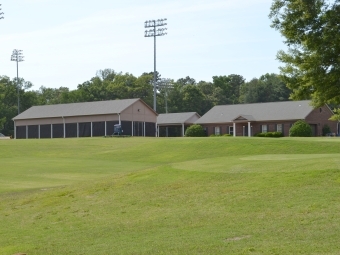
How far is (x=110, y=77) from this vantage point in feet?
505

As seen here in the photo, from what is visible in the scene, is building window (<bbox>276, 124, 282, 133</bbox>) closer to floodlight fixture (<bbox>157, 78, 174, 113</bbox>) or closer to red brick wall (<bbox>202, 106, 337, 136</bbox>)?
red brick wall (<bbox>202, 106, 337, 136</bbox>)

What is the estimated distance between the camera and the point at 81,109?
7906 cm

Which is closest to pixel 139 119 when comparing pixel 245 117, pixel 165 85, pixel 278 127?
pixel 245 117

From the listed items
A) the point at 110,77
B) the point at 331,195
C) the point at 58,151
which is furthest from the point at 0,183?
the point at 110,77

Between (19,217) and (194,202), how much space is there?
5.36 metres

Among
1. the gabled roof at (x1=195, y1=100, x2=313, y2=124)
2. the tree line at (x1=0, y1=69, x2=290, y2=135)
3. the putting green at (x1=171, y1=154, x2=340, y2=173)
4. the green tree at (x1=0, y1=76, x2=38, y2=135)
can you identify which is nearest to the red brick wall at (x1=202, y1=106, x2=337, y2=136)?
the gabled roof at (x1=195, y1=100, x2=313, y2=124)

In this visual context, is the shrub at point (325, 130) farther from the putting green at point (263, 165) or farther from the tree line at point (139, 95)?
the putting green at point (263, 165)

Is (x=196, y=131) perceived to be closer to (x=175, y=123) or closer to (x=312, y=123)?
(x=175, y=123)

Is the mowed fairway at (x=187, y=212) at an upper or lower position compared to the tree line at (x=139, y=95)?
lower

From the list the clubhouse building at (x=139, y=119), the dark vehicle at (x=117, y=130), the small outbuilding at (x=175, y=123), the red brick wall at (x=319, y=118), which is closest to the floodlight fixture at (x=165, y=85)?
the small outbuilding at (x=175, y=123)

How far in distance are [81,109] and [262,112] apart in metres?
23.5

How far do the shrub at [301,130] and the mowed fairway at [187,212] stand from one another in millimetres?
45532

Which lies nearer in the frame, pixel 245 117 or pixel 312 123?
pixel 312 123

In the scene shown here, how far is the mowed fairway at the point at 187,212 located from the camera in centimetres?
1175
